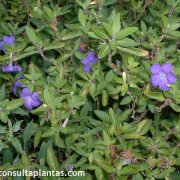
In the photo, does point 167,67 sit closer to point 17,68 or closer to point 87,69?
point 87,69

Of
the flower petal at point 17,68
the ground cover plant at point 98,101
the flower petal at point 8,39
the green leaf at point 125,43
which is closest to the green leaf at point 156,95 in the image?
the ground cover plant at point 98,101

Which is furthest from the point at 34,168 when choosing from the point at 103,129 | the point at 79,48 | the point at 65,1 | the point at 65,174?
the point at 65,1

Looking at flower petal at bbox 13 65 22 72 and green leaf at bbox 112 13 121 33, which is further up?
flower petal at bbox 13 65 22 72

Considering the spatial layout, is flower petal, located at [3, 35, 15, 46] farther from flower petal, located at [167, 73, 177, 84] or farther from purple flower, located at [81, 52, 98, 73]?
flower petal, located at [167, 73, 177, 84]

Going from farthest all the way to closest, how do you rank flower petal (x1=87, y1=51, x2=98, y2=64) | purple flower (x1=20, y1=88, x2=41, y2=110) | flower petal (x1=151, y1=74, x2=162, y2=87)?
flower petal (x1=87, y1=51, x2=98, y2=64)
purple flower (x1=20, y1=88, x2=41, y2=110)
flower petal (x1=151, y1=74, x2=162, y2=87)

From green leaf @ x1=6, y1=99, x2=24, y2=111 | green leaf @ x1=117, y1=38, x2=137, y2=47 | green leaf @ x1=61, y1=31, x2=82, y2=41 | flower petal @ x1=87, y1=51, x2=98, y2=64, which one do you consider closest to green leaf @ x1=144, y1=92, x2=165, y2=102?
green leaf @ x1=117, y1=38, x2=137, y2=47

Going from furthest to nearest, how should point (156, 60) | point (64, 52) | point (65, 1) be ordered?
point (65, 1)
point (64, 52)
point (156, 60)

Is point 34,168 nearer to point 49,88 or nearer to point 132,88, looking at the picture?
point 49,88

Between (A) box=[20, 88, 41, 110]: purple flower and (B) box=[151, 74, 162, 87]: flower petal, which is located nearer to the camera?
(B) box=[151, 74, 162, 87]: flower petal
